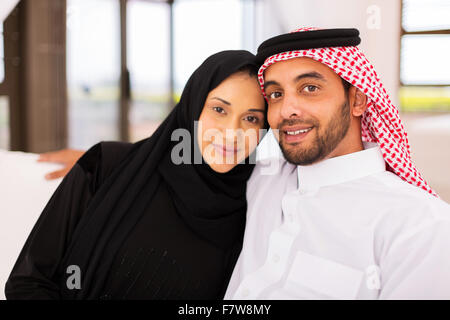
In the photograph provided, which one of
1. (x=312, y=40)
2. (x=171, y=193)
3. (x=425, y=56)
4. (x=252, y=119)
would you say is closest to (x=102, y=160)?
(x=171, y=193)

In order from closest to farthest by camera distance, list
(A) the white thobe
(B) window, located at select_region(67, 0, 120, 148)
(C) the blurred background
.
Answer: (A) the white thobe
(C) the blurred background
(B) window, located at select_region(67, 0, 120, 148)

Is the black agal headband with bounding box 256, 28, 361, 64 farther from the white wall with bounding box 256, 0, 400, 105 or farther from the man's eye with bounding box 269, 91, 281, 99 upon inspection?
the white wall with bounding box 256, 0, 400, 105

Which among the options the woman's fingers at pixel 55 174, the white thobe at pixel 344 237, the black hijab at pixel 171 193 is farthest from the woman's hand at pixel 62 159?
the white thobe at pixel 344 237

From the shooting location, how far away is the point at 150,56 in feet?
21.3

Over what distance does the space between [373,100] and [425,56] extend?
434cm

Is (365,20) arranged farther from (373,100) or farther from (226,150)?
(226,150)

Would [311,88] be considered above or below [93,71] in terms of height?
below

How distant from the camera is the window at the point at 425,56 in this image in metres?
4.98

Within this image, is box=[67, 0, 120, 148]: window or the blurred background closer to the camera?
the blurred background

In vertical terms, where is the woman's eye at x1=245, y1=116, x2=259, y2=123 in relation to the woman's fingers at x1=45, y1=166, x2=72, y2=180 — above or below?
above

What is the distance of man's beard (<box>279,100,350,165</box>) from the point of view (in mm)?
1283

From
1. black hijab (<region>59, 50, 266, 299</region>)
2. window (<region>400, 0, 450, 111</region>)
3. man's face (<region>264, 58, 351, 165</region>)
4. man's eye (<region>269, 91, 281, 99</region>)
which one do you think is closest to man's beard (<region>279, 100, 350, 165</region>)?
man's face (<region>264, 58, 351, 165</region>)

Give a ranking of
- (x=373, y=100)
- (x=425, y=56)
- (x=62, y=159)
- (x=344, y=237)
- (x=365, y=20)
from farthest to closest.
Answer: (x=425, y=56) < (x=365, y=20) < (x=62, y=159) < (x=373, y=100) < (x=344, y=237)

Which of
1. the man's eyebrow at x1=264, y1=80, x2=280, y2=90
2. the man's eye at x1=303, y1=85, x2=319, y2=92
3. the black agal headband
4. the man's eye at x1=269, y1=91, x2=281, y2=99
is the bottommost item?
the man's eye at x1=269, y1=91, x2=281, y2=99
